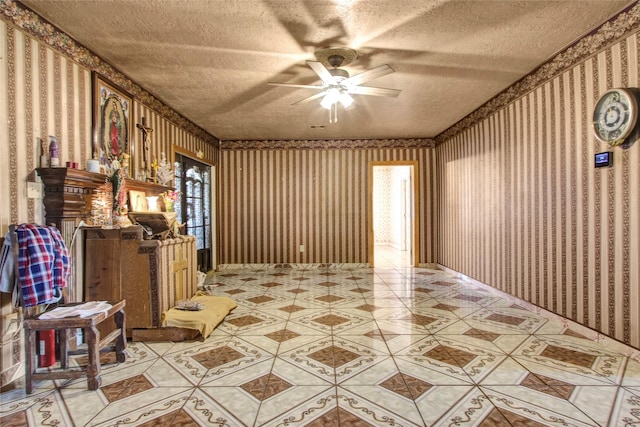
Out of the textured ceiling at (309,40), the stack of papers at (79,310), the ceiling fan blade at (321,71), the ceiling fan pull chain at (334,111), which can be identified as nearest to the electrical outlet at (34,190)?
the stack of papers at (79,310)

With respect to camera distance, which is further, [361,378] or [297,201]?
[297,201]

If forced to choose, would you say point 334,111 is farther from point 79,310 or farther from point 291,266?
point 79,310

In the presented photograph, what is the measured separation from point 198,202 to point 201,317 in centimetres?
319

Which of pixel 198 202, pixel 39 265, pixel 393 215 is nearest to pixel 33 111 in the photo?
pixel 39 265

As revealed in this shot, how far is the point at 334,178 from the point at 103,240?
457 cm

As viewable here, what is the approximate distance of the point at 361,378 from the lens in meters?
2.20

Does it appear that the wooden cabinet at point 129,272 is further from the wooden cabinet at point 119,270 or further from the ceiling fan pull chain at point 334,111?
the ceiling fan pull chain at point 334,111

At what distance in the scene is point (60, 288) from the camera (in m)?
2.28

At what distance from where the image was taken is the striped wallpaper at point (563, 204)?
2.60m

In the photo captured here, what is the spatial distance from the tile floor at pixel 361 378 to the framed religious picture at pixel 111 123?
1835 mm

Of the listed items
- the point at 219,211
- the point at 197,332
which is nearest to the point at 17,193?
the point at 197,332

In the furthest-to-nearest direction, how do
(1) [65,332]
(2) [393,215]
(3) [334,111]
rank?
1. (2) [393,215]
2. (3) [334,111]
3. (1) [65,332]

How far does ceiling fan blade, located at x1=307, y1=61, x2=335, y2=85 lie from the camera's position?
269 cm

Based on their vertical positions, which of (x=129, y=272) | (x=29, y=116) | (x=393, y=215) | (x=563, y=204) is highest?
(x=29, y=116)
